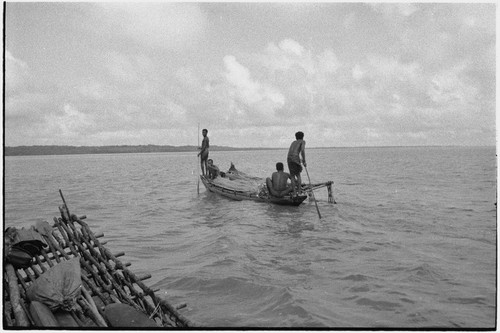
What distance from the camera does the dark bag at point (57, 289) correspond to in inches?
142

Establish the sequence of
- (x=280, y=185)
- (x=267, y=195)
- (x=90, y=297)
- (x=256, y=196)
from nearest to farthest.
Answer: (x=90, y=297), (x=280, y=185), (x=267, y=195), (x=256, y=196)

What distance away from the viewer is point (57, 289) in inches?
145

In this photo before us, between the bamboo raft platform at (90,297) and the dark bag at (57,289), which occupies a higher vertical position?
the dark bag at (57,289)

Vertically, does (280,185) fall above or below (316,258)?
above

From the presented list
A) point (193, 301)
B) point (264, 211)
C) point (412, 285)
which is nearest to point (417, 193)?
point (264, 211)

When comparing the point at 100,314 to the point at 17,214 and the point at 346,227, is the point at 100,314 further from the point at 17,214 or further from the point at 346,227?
the point at 17,214

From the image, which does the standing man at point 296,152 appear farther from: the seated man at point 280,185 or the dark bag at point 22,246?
the dark bag at point 22,246

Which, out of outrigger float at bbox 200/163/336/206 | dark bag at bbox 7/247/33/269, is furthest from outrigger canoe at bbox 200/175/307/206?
dark bag at bbox 7/247/33/269

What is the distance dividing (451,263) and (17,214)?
1309 centimetres

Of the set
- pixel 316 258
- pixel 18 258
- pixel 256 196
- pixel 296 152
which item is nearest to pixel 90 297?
pixel 18 258

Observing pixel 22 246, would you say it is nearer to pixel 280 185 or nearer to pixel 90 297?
pixel 90 297

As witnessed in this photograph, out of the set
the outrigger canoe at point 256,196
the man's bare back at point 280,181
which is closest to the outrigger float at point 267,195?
the outrigger canoe at point 256,196

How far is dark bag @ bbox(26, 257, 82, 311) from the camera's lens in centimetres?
362

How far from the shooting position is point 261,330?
437 cm
